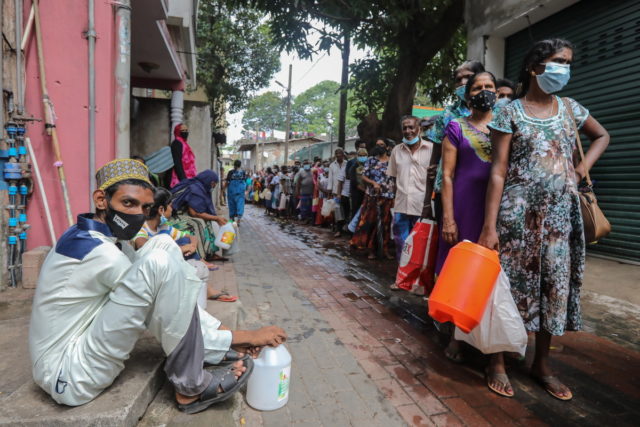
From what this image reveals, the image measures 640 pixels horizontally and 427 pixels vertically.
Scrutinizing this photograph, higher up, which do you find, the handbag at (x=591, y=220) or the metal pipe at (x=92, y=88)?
the metal pipe at (x=92, y=88)

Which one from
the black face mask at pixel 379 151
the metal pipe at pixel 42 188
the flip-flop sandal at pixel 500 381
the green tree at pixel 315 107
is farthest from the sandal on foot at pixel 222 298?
the green tree at pixel 315 107

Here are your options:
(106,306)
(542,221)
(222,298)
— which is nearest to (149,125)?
(222,298)

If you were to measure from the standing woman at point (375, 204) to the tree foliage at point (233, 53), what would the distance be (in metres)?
7.60

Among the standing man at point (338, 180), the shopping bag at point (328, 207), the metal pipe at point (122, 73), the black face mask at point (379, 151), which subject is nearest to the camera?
the metal pipe at point (122, 73)

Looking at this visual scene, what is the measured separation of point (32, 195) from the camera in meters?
4.10

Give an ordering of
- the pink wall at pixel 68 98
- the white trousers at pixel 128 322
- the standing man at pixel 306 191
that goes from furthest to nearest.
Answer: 1. the standing man at pixel 306 191
2. the pink wall at pixel 68 98
3. the white trousers at pixel 128 322

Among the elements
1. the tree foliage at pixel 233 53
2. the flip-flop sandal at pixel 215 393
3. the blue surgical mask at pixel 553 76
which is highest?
the tree foliage at pixel 233 53

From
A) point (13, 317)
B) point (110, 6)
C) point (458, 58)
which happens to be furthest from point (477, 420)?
point (458, 58)

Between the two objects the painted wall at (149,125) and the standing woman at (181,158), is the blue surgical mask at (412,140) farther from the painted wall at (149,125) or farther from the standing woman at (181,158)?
the painted wall at (149,125)

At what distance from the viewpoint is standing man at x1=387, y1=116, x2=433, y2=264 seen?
5168 mm

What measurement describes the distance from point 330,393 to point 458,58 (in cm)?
1052

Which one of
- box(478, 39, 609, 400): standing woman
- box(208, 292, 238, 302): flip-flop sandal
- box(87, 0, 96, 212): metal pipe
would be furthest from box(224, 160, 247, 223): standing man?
box(478, 39, 609, 400): standing woman

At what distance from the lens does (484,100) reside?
287 cm

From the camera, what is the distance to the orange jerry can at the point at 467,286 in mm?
2266
